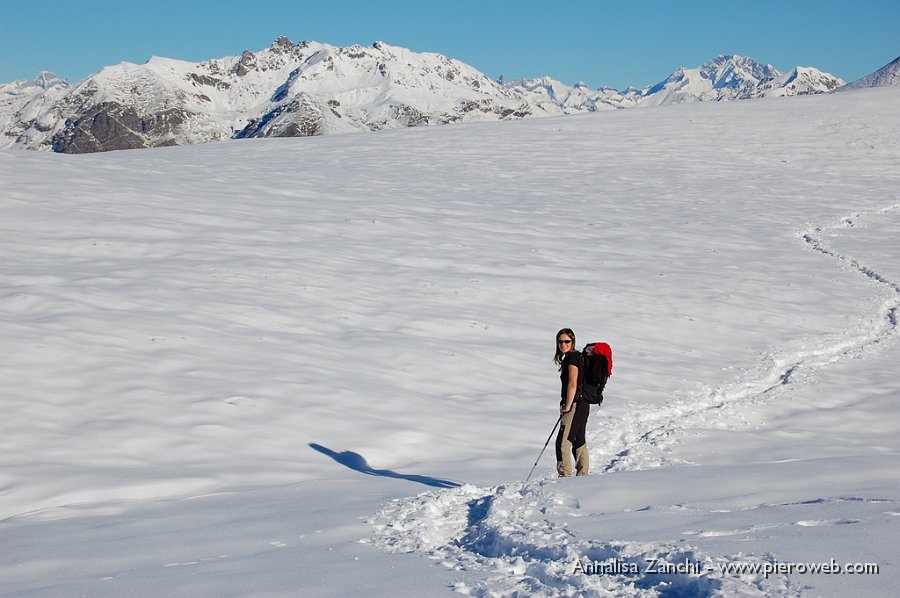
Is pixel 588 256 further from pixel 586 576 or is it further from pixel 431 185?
pixel 586 576

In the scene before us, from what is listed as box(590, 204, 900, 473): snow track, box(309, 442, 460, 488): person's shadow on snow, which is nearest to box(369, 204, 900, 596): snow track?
box(590, 204, 900, 473): snow track

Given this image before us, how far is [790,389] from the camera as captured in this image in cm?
1227

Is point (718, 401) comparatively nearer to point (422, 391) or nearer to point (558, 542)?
point (422, 391)

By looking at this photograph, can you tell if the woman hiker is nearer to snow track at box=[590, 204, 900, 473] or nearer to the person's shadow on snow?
snow track at box=[590, 204, 900, 473]

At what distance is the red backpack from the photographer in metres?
7.88

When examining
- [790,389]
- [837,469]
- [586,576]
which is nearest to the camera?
[586,576]

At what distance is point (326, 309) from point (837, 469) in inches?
348

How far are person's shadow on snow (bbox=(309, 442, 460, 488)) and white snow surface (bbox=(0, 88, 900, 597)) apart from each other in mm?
32

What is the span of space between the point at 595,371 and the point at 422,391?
358 centimetres

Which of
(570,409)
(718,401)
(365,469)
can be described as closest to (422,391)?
(365,469)

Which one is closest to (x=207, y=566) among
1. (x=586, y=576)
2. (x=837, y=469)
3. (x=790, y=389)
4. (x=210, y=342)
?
(x=586, y=576)

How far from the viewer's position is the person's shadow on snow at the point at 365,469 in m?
7.99

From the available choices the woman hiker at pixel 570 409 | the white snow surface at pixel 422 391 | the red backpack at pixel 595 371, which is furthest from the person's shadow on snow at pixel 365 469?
the red backpack at pixel 595 371

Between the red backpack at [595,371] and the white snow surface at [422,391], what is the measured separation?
1.04m
